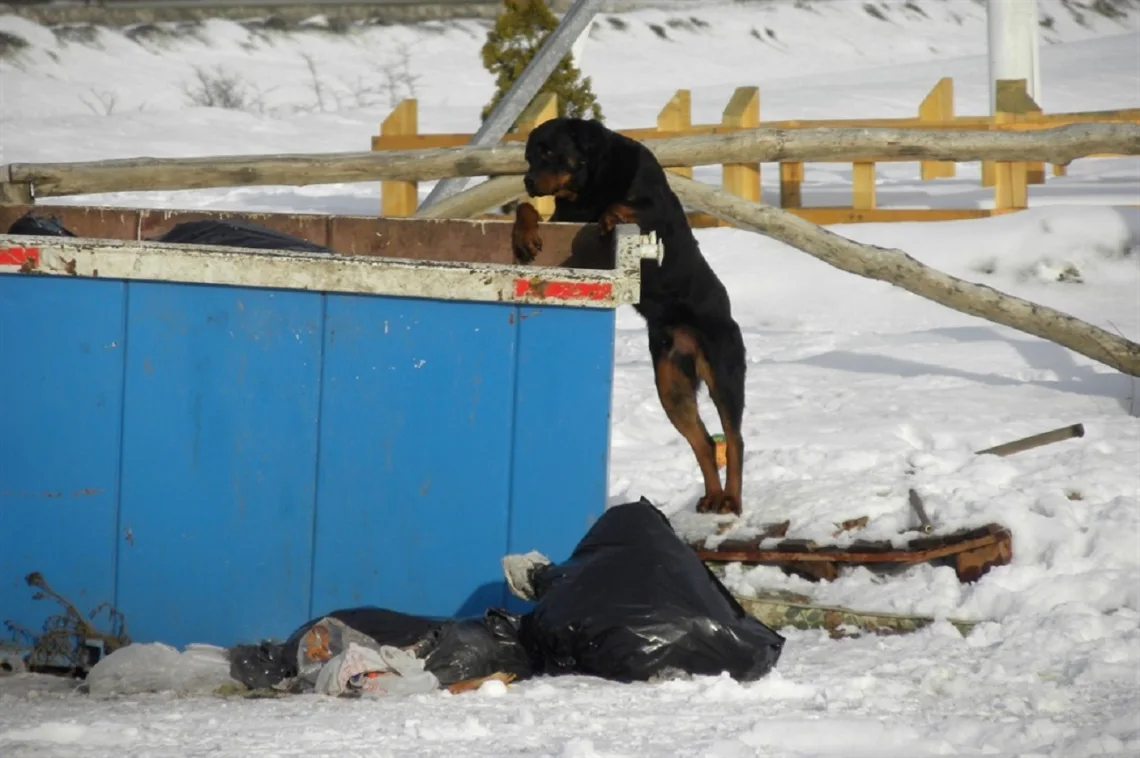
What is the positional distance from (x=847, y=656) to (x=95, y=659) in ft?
6.95

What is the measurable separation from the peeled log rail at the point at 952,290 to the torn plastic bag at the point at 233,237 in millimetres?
2437

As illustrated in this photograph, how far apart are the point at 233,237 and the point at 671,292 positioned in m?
1.64

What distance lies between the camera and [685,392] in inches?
228

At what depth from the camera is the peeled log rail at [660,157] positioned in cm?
680

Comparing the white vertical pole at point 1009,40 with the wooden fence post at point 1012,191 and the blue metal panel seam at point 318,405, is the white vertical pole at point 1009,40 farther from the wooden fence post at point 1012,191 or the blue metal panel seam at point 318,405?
the blue metal panel seam at point 318,405

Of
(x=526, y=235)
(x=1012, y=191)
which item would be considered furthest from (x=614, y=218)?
(x=1012, y=191)

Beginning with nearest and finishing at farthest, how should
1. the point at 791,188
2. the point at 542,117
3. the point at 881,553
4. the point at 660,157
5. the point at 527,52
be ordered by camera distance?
the point at 881,553
the point at 660,157
the point at 542,117
the point at 791,188
the point at 527,52

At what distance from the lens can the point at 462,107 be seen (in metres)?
24.1

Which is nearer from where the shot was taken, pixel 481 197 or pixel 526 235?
pixel 526 235

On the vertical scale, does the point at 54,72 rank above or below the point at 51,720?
above

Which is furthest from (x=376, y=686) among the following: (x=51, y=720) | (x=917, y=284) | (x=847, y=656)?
(x=917, y=284)

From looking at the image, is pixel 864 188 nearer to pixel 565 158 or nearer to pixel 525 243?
pixel 565 158

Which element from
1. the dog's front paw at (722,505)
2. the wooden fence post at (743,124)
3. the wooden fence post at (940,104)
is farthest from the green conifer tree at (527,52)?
the dog's front paw at (722,505)

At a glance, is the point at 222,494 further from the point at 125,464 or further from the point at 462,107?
the point at 462,107
